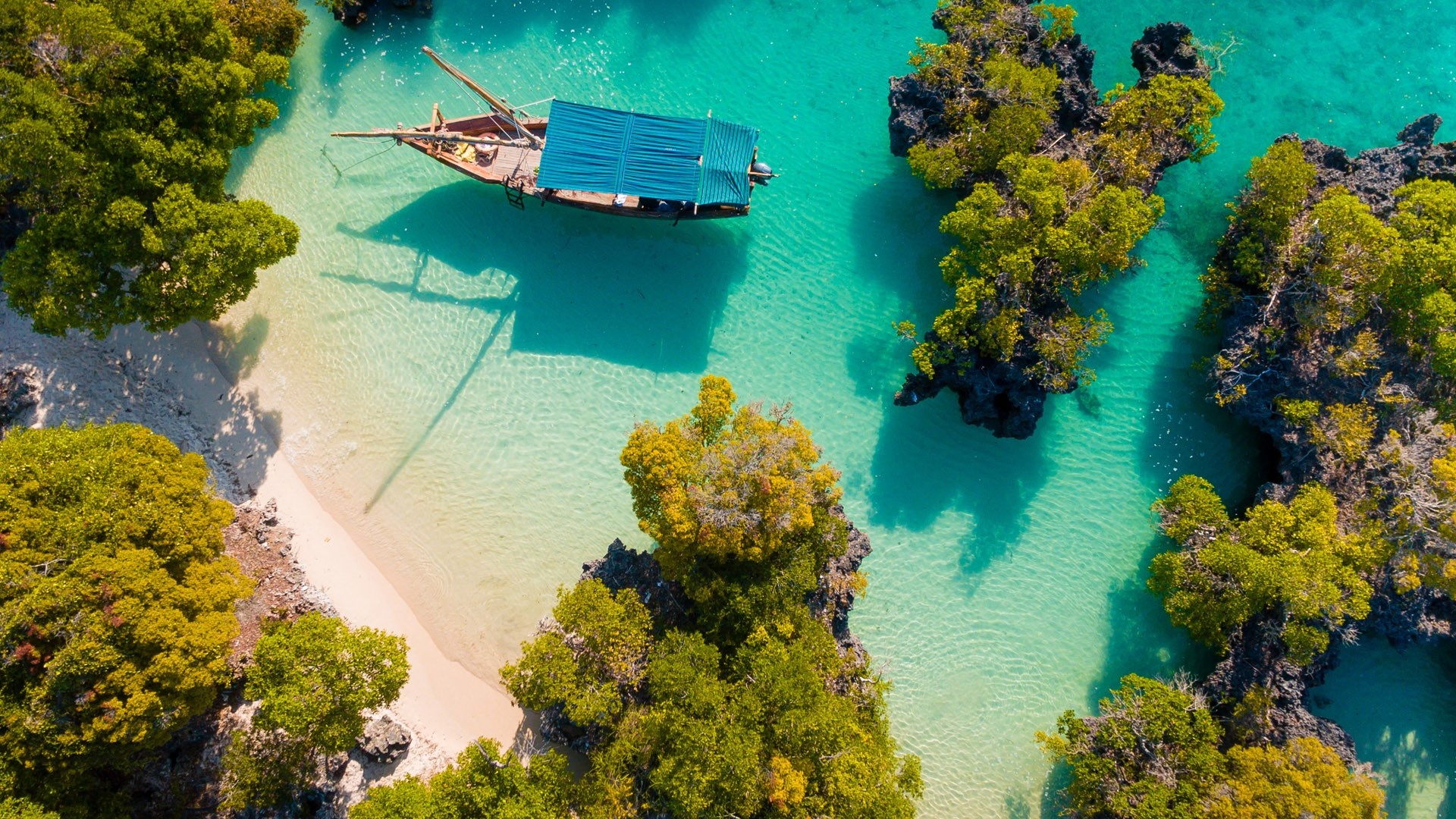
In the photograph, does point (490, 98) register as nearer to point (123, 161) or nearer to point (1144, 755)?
point (123, 161)

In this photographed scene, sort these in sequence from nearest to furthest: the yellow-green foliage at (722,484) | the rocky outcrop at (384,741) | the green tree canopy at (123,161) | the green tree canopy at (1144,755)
→ the green tree canopy at (123,161)
the yellow-green foliage at (722,484)
the green tree canopy at (1144,755)
the rocky outcrop at (384,741)

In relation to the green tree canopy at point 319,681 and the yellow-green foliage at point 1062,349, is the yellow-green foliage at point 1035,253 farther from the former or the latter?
the green tree canopy at point 319,681

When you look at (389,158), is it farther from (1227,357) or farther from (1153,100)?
(1227,357)

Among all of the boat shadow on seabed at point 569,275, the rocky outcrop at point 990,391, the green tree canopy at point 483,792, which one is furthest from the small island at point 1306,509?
the boat shadow on seabed at point 569,275

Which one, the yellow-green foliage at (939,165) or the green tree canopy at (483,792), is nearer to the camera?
the green tree canopy at (483,792)

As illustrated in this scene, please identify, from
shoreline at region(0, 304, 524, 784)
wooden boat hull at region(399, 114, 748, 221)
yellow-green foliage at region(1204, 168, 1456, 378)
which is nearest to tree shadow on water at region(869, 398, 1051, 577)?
yellow-green foliage at region(1204, 168, 1456, 378)

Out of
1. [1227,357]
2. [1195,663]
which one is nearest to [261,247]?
[1227,357]

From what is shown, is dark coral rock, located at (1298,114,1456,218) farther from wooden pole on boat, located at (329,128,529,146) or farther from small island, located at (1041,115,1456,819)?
wooden pole on boat, located at (329,128,529,146)

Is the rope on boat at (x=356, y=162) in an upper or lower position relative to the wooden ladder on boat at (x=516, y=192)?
upper
